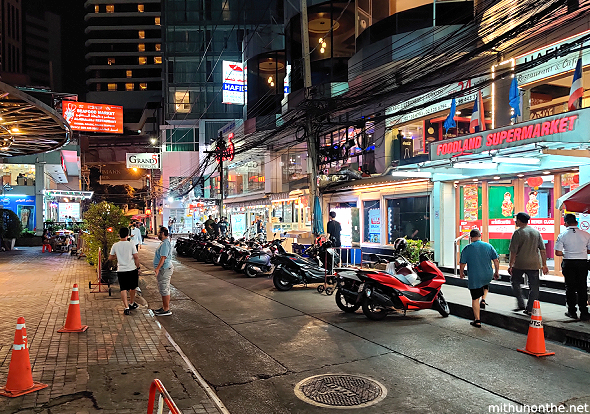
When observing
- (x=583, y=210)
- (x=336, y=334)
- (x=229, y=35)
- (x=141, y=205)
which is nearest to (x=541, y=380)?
(x=336, y=334)

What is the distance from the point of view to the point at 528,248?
9.25 m

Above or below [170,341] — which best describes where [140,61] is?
above

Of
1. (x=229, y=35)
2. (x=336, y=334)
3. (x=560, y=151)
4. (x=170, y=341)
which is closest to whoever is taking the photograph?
(x=170, y=341)

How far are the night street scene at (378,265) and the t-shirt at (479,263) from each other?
0.04 metres

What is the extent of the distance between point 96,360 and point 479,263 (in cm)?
670

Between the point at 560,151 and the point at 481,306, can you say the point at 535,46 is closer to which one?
the point at 560,151

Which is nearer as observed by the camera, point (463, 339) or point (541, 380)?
point (541, 380)

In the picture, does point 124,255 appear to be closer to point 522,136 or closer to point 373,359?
point 373,359

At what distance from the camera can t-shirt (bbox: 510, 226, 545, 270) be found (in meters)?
9.20

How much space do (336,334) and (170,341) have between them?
2810mm

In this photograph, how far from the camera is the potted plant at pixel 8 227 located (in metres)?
29.0

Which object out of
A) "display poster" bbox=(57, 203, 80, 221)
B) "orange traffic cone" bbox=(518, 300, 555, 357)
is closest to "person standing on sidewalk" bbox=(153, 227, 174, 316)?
"orange traffic cone" bbox=(518, 300, 555, 357)

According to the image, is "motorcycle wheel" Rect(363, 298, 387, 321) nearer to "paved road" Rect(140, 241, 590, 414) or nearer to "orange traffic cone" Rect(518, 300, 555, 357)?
"paved road" Rect(140, 241, 590, 414)

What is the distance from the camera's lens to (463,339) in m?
8.02
